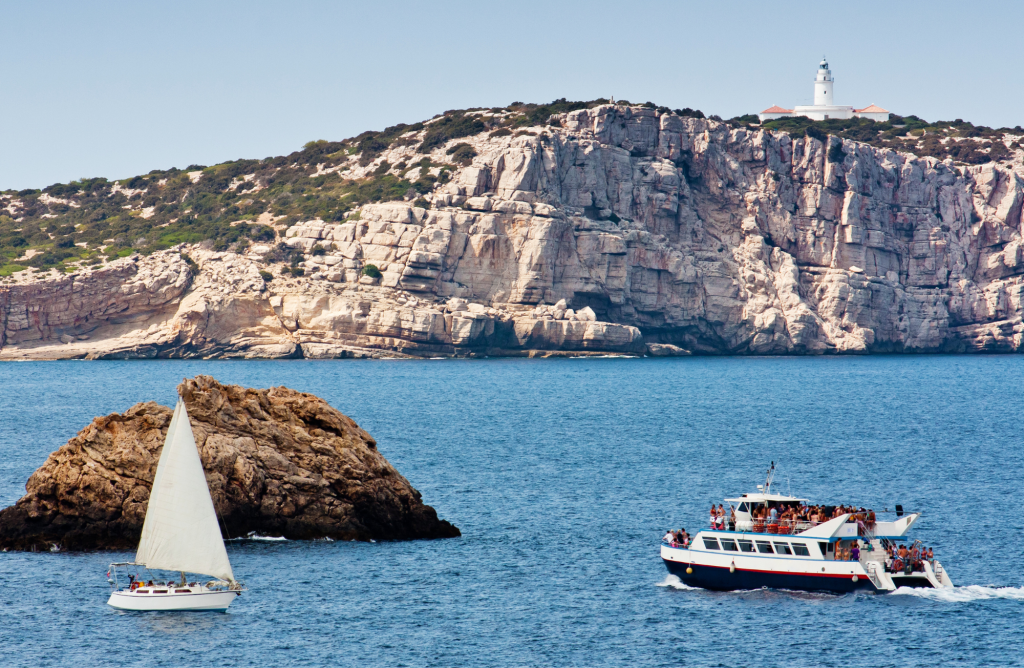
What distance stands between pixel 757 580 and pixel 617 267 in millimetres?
123601

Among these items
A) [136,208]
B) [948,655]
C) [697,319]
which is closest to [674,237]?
[697,319]

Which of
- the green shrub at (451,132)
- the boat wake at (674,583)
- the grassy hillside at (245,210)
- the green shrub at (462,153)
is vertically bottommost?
the boat wake at (674,583)

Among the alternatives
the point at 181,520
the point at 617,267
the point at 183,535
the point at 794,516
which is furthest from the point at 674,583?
the point at 617,267

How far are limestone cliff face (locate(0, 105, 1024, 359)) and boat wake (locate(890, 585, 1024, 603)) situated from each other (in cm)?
11568

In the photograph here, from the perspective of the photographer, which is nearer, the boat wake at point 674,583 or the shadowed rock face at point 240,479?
the boat wake at point 674,583

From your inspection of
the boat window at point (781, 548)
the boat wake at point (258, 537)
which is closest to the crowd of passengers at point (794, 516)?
the boat window at point (781, 548)

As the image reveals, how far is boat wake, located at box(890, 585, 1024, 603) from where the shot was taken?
4497cm

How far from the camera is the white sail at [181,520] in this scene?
4356cm

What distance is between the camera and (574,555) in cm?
5206

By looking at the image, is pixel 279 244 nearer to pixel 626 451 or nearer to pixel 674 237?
pixel 674 237

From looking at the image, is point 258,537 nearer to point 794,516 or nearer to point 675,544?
point 675,544

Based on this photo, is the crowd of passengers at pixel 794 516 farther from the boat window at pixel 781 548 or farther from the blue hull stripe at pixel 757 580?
the blue hull stripe at pixel 757 580

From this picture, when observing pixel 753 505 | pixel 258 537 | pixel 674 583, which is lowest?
pixel 674 583

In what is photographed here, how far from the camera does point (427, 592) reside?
45688 millimetres
